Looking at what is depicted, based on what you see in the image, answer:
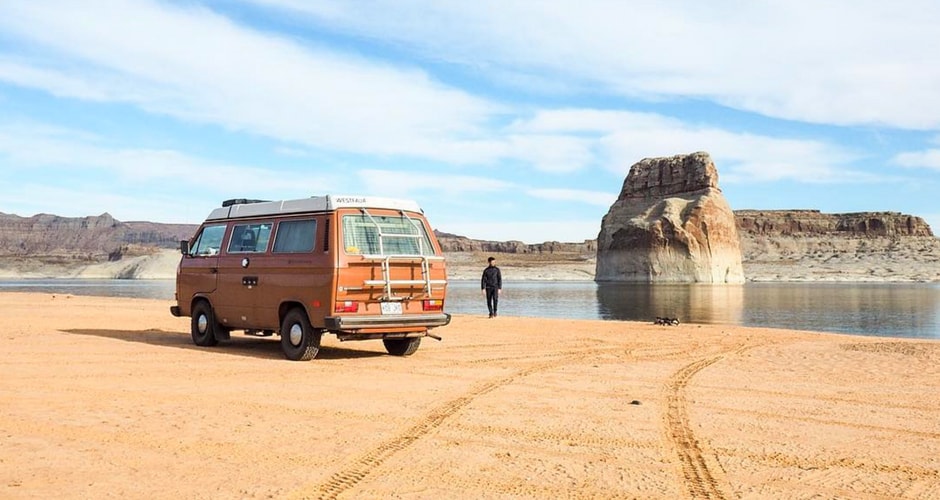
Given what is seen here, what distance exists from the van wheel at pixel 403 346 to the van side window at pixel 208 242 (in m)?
3.46

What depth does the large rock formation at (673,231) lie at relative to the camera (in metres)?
108

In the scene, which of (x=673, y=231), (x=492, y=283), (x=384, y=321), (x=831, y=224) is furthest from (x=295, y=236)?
(x=831, y=224)

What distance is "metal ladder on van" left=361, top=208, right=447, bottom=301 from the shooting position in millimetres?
11750

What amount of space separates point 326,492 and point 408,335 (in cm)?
726

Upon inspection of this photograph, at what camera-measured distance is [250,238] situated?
42.8ft

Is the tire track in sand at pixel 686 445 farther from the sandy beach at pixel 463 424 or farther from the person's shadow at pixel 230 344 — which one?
the person's shadow at pixel 230 344

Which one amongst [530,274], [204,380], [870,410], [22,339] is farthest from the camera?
[530,274]

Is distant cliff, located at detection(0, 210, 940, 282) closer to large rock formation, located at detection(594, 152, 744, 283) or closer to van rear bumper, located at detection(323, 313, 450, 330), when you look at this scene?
large rock formation, located at detection(594, 152, 744, 283)

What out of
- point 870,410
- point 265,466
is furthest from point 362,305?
point 870,410

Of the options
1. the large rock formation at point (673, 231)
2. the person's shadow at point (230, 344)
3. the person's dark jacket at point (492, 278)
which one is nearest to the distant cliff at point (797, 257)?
the large rock formation at point (673, 231)

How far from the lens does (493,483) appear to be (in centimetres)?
525

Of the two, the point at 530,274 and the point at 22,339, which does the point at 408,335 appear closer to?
the point at 22,339

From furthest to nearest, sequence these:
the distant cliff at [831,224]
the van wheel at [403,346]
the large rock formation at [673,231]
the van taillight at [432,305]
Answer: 1. the distant cliff at [831,224]
2. the large rock formation at [673,231]
3. the van wheel at [403,346]
4. the van taillight at [432,305]

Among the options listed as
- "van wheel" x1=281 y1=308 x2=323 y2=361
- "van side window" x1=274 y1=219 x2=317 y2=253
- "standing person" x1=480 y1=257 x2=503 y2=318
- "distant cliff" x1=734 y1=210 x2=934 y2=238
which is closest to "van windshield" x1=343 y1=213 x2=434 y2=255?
"van side window" x1=274 y1=219 x2=317 y2=253
